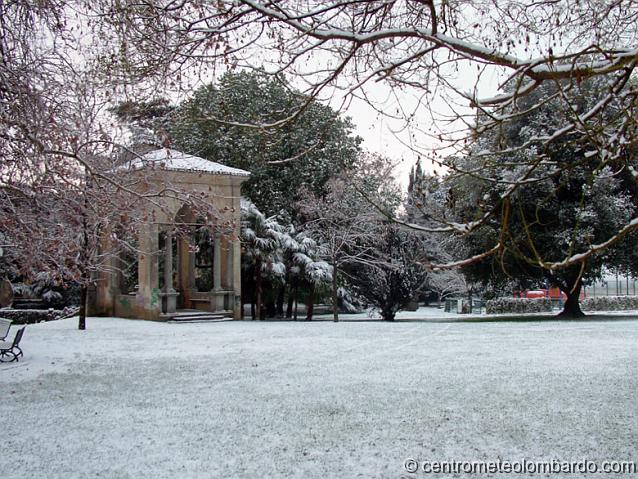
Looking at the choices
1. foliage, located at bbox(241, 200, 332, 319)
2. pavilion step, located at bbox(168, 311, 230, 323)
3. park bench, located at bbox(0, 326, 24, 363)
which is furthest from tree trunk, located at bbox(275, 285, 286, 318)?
park bench, located at bbox(0, 326, 24, 363)

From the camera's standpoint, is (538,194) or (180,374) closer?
(180,374)

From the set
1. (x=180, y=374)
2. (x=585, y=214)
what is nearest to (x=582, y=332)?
(x=585, y=214)

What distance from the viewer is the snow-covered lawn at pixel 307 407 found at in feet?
19.8

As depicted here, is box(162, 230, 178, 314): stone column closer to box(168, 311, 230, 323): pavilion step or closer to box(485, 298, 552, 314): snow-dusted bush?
box(168, 311, 230, 323): pavilion step

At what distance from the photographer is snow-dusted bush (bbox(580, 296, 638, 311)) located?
1341 inches

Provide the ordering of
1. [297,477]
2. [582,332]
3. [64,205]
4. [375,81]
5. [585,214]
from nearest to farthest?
[297,477], [375,81], [64,205], [582,332], [585,214]

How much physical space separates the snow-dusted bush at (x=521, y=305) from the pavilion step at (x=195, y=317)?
15.7 m

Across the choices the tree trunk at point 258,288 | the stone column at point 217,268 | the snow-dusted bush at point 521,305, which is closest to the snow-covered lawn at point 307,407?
the stone column at point 217,268

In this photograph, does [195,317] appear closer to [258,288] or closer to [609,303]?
[258,288]

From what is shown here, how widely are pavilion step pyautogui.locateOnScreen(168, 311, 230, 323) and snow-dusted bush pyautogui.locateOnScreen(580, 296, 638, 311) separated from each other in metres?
19.1

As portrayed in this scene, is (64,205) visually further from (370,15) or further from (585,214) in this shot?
(585,214)

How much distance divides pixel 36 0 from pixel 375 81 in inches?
164

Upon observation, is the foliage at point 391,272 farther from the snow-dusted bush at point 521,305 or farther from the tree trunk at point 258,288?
the snow-dusted bush at point 521,305

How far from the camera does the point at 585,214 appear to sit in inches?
862
